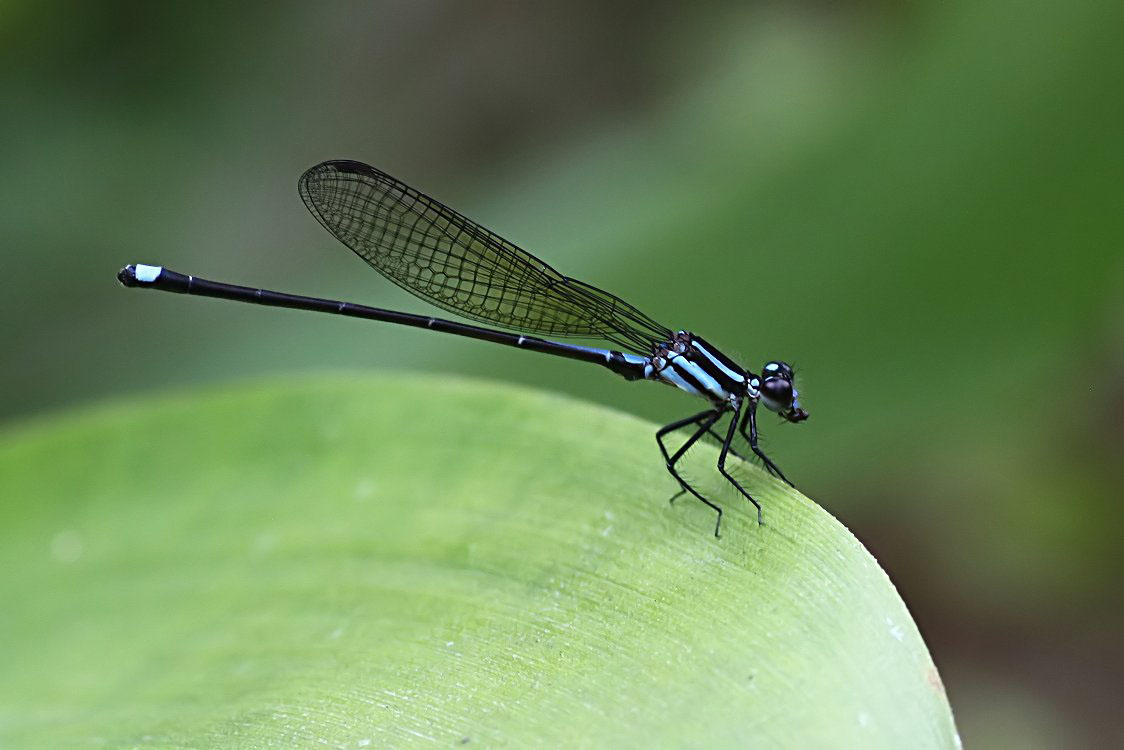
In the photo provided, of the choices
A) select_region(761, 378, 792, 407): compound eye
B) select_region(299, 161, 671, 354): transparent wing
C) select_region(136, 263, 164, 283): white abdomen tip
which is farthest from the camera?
select_region(136, 263, 164, 283): white abdomen tip

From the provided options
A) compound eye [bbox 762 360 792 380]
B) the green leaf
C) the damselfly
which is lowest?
the green leaf

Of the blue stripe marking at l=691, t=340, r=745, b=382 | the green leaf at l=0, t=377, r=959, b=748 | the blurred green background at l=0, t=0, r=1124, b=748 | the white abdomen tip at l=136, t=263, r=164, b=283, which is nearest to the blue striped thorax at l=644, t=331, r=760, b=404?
the blue stripe marking at l=691, t=340, r=745, b=382

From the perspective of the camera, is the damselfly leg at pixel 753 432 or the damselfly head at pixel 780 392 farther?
the damselfly head at pixel 780 392

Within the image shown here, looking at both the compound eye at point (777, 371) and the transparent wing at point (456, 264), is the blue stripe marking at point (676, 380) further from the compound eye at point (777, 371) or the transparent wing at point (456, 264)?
Answer: the compound eye at point (777, 371)

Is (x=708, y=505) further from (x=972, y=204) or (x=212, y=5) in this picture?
(x=212, y=5)

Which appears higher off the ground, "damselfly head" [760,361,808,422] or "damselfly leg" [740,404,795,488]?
"damselfly head" [760,361,808,422]

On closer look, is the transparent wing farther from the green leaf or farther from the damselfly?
the green leaf

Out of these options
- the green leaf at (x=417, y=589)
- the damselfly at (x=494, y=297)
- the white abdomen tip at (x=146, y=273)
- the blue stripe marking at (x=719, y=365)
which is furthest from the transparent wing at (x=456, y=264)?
the green leaf at (x=417, y=589)

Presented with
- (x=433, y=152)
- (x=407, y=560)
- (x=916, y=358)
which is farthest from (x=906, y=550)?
(x=433, y=152)
